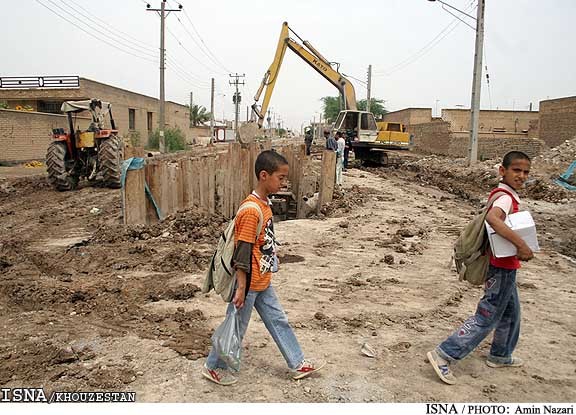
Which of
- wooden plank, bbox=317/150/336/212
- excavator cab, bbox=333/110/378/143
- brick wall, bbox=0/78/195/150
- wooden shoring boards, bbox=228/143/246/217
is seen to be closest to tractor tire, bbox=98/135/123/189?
wooden shoring boards, bbox=228/143/246/217

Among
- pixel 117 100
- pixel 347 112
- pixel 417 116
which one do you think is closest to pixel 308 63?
pixel 347 112

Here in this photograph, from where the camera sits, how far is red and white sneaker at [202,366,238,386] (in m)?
3.32

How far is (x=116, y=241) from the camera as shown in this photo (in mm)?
7332

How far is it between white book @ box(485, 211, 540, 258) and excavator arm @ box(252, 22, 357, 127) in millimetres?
13170

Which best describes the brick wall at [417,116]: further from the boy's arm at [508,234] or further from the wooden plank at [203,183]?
the boy's arm at [508,234]

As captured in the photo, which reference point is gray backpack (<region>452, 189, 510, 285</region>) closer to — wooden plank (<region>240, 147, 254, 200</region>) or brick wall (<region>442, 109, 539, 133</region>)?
wooden plank (<region>240, 147, 254, 200</region>)

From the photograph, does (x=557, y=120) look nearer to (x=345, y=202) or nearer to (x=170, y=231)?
(x=345, y=202)

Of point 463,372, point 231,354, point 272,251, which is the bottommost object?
point 463,372

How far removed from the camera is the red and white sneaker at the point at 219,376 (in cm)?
→ 332

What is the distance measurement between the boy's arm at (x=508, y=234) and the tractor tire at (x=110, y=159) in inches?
451

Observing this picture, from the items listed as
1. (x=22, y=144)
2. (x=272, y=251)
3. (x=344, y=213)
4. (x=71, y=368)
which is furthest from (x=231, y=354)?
(x=22, y=144)

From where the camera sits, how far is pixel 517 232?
321 cm

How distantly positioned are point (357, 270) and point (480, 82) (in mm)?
Result: 16362

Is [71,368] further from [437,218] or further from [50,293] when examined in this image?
[437,218]
